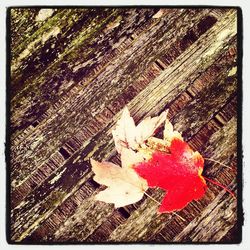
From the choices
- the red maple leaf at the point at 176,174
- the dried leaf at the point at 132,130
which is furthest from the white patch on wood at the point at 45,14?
the red maple leaf at the point at 176,174

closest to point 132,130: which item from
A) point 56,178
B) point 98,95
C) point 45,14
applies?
point 98,95

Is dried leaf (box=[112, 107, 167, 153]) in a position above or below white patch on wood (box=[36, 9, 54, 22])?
below

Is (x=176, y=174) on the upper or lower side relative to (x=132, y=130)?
lower

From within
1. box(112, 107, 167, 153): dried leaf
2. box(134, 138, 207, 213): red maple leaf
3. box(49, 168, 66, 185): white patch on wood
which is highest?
box(49, 168, 66, 185): white patch on wood

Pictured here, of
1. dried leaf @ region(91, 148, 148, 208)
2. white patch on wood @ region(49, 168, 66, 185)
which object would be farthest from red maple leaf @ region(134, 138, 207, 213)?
white patch on wood @ region(49, 168, 66, 185)

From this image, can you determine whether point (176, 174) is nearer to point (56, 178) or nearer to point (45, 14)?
point (56, 178)

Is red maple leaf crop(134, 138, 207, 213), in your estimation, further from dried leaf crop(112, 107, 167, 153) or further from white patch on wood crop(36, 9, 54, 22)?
white patch on wood crop(36, 9, 54, 22)

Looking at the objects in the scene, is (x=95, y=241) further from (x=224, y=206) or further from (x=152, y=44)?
(x=152, y=44)
